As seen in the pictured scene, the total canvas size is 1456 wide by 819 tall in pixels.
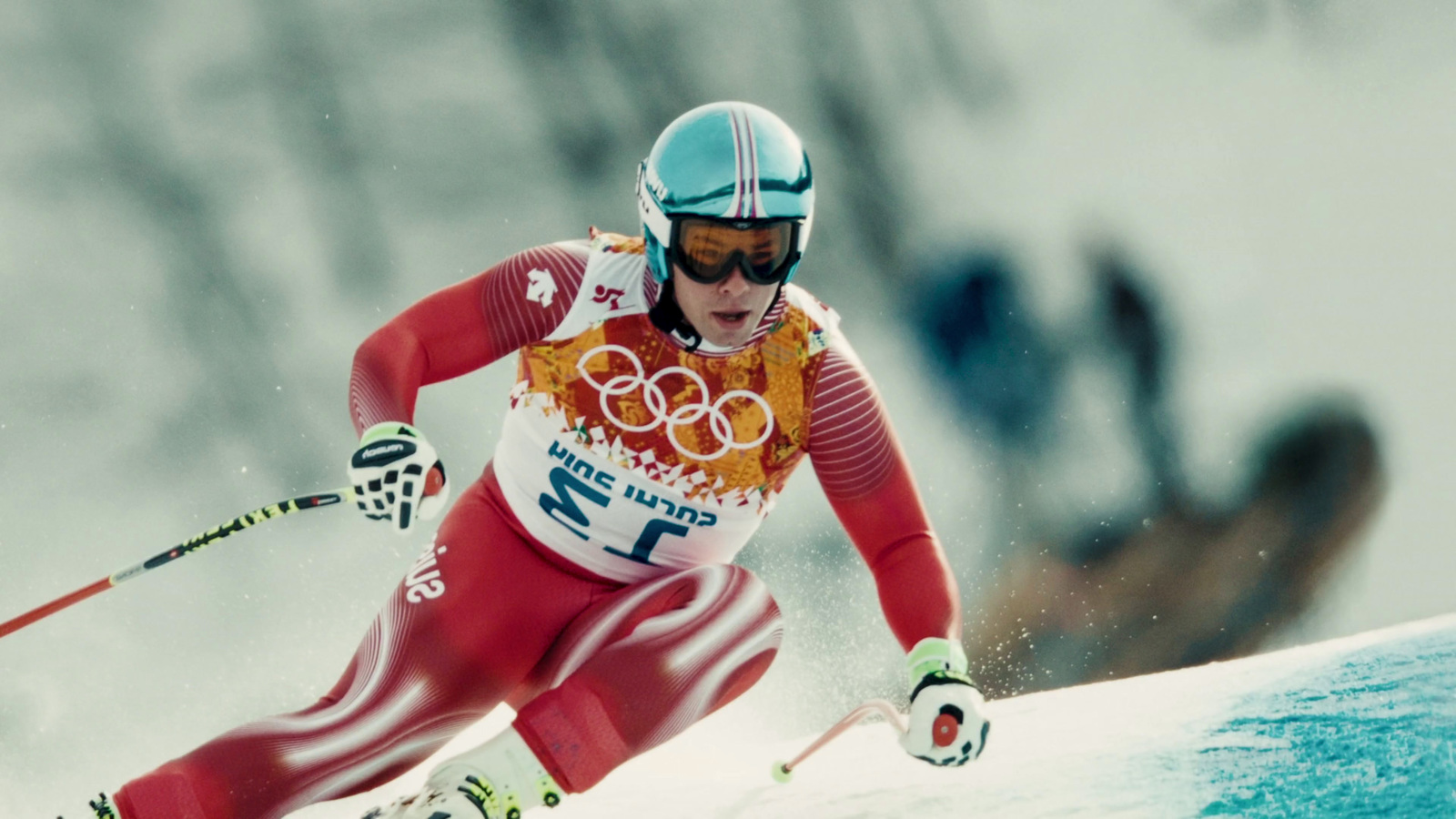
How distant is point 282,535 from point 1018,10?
5.80 m

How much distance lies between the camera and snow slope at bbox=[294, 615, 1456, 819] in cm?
303

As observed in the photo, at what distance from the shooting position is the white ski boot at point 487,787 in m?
2.30

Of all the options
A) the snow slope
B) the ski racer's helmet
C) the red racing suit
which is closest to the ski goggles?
the ski racer's helmet

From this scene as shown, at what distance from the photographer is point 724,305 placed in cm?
285

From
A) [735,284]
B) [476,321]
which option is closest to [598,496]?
[476,321]

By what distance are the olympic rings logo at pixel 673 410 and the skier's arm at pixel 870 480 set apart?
0.16m

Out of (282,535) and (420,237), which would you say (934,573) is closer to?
(282,535)

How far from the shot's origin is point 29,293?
6445 mm

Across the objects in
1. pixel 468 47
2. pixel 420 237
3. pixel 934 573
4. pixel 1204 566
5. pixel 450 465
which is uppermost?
pixel 468 47

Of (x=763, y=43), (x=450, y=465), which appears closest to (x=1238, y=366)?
(x=763, y=43)

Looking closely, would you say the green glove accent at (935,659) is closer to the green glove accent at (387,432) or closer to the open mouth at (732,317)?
the open mouth at (732,317)

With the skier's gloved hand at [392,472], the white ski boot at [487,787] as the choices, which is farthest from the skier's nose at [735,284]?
the white ski boot at [487,787]

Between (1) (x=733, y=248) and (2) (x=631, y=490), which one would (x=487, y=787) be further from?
(1) (x=733, y=248)

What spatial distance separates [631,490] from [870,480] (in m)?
0.61
